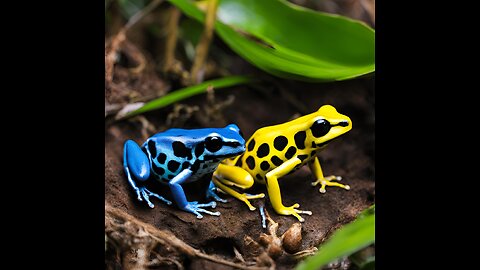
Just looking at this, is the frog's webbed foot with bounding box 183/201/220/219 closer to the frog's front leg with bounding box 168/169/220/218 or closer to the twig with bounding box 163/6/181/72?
the frog's front leg with bounding box 168/169/220/218

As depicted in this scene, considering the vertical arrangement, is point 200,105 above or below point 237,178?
above

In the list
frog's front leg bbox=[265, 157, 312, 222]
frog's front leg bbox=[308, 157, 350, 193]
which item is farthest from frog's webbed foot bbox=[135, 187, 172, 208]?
frog's front leg bbox=[308, 157, 350, 193]

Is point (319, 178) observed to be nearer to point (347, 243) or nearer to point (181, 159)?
point (181, 159)

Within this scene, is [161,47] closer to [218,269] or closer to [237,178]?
[237,178]

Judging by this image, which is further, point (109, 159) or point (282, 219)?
point (109, 159)

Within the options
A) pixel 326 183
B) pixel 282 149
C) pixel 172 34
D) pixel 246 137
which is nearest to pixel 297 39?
pixel 246 137

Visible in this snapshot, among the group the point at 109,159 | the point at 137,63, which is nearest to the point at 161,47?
the point at 137,63

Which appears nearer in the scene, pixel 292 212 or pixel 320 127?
pixel 292 212
